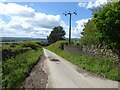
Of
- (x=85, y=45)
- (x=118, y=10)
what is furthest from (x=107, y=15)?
(x=85, y=45)

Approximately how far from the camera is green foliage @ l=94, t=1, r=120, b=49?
1811 centimetres

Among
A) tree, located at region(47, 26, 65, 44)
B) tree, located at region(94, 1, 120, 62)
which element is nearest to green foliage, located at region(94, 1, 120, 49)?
tree, located at region(94, 1, 120, 62)

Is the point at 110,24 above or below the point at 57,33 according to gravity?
above

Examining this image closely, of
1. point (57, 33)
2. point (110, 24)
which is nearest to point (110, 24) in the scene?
point (110, 24)

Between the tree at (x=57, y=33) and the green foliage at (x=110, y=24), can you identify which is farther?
the tree at (x=57, y=33)

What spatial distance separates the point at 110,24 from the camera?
60.5ft

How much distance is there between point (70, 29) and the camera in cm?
5447

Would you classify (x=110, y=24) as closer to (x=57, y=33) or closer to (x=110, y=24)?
(x=110, y=24)

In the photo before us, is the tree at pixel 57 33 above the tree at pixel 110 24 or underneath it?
underneath

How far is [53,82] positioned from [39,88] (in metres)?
2.00

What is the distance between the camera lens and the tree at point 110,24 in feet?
59.4

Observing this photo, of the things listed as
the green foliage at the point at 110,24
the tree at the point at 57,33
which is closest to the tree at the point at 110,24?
the green foliage at the point at 110,24

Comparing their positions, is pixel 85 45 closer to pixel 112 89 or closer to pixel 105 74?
pixel 105 74

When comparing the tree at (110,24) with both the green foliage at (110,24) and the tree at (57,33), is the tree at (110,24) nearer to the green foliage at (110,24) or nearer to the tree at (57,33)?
the green foliage at (110,24)
